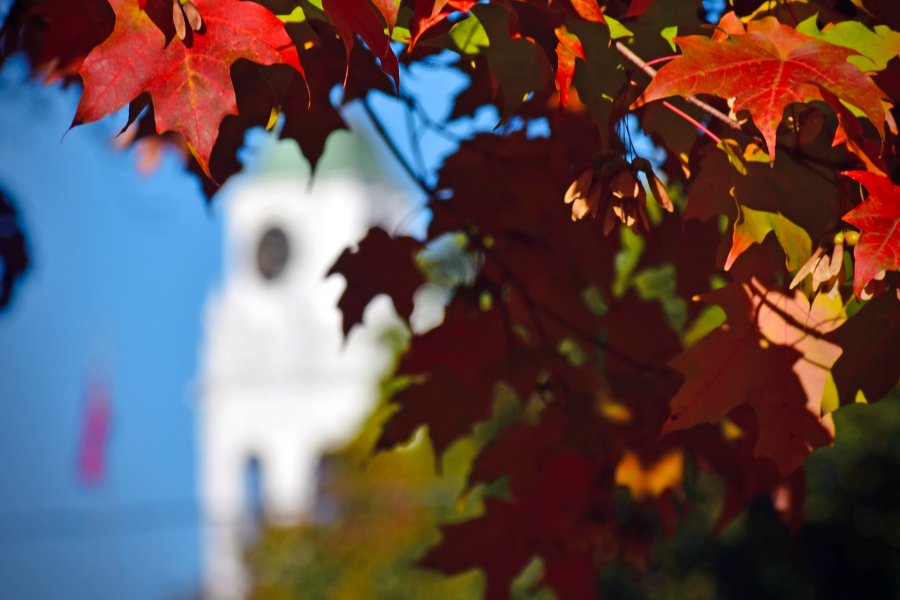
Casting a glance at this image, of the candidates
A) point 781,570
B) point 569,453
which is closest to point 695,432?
point 569,453

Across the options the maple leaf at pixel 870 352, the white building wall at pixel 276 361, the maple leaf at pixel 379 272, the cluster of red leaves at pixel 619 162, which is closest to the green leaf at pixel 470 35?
the cluster of red leaves at pixel 619 162

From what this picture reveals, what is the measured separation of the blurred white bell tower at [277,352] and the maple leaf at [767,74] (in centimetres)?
2741

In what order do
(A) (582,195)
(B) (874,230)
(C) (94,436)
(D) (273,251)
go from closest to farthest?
(B) (874,230) < (A) (582,195) < (C) (94,436) < (D) (273,251)

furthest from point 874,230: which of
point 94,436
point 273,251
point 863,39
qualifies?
point 273,251

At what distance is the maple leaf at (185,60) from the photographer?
0.93 meters

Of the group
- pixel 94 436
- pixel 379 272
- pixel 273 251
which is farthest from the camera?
pixel 273 251

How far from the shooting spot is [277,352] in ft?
98.1

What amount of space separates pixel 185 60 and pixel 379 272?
0.66m

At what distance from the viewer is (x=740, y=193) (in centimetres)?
97

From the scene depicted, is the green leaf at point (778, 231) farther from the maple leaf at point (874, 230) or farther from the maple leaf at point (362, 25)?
the maple leaf at point (362, 25)

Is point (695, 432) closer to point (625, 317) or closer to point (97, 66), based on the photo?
point (625, 317)

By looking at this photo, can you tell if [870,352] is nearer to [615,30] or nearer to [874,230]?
[874,230]

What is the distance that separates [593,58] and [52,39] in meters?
0.63

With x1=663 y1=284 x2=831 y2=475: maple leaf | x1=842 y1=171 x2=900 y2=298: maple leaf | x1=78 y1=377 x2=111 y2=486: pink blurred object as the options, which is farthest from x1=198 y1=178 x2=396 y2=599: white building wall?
x1=842 y1=171 x2=900 y2=298: maple leaf
